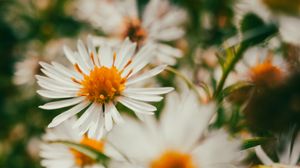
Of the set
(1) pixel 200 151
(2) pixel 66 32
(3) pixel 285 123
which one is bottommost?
(3) pixel 285 123

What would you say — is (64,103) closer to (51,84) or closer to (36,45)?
(51,84)

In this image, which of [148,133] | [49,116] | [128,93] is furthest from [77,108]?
[49,116]

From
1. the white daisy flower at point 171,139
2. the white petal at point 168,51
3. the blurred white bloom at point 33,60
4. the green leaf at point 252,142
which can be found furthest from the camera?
the blurred white bloom at point 33,60

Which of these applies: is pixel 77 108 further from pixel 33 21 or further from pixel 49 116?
pixel 33 21

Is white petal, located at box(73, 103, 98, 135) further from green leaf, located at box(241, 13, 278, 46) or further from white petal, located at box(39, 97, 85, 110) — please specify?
green leaf, located at box(241, 13, 278, 46)

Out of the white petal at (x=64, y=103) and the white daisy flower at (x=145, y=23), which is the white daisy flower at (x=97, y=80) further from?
the white daisy flower at (x=145, y=23)

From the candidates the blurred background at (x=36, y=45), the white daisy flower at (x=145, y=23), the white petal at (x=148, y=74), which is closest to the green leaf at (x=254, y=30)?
the white petal at (x=148, y=74)
